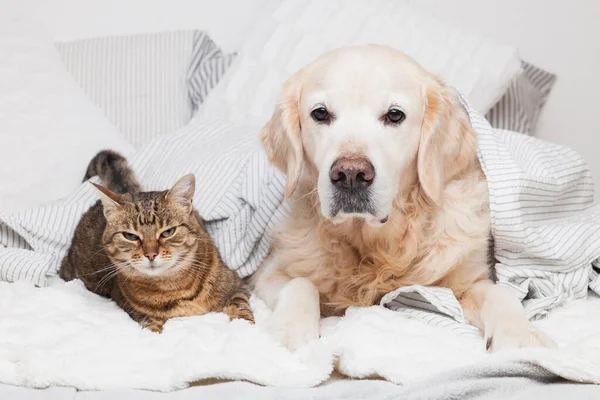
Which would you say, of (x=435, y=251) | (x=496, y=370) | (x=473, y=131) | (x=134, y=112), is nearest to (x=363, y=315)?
(x=435, y=251)

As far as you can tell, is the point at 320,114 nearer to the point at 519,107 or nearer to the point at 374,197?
the point at 374,197

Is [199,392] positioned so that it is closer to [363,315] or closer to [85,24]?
[363,315]

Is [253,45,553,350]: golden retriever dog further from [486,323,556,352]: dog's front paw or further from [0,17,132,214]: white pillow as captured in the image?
[0,17,132,214]: white pillow

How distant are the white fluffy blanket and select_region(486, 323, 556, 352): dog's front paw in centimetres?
4

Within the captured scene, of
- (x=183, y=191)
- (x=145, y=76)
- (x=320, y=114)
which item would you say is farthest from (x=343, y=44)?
(x=183, y=191)

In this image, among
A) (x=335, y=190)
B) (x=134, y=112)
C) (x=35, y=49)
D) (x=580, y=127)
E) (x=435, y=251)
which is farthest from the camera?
(x=580, y=127)

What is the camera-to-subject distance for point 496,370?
4.63 ft

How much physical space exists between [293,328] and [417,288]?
1.20ft

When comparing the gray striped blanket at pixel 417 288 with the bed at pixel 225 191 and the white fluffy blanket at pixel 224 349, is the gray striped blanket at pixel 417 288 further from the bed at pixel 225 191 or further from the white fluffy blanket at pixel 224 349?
the white fluffy blanket at pixel 224 349

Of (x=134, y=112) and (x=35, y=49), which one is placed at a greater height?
(x=35, y=49)

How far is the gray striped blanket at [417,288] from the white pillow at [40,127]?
0.47 feet

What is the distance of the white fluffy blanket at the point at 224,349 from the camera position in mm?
1448

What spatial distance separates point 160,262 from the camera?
1.85 metres

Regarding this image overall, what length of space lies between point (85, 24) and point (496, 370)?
2755 millimetres
